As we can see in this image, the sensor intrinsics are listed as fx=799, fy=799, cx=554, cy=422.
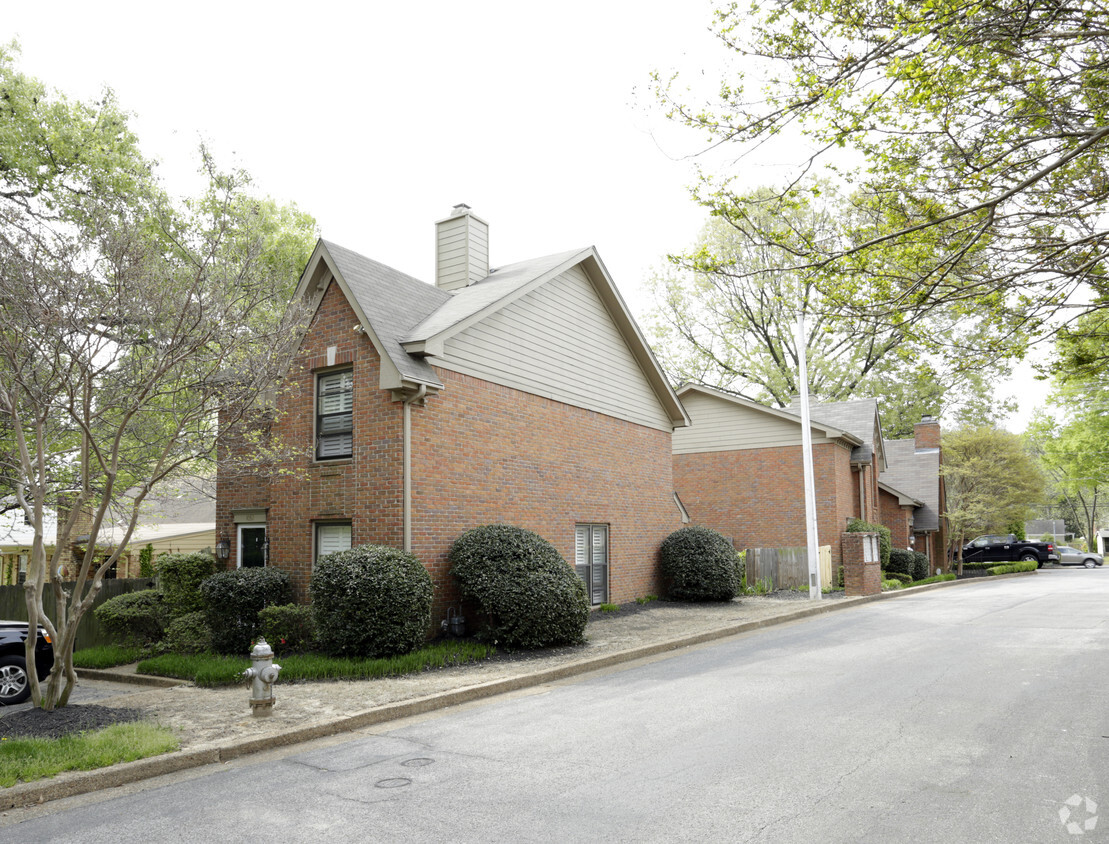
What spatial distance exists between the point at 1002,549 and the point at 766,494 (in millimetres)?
25345

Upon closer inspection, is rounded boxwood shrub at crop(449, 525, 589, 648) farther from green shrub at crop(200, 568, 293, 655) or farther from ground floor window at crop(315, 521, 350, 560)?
green shrub at crop(200, 568, 293, 655)

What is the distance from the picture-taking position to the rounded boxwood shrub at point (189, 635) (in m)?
13.1

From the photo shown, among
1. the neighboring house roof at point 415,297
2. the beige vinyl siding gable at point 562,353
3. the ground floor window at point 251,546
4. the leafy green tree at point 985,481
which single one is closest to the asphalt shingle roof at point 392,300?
the neighboring house roof at point 415,297

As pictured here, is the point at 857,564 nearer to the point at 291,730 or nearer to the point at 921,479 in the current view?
the point at 921,479

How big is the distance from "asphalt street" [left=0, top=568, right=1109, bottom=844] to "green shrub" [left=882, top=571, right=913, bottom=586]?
18.9m

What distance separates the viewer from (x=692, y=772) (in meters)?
6.07

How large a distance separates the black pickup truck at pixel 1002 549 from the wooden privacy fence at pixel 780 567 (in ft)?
83.1

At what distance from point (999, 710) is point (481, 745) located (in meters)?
5.15

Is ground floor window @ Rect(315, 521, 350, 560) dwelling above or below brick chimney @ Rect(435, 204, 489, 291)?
below

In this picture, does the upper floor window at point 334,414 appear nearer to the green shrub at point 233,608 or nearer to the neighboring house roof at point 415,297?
the neighboring house roof at point 415,297

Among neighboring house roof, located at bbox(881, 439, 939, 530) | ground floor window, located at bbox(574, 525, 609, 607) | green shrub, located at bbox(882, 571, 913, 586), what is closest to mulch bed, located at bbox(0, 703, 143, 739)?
ground floor window, located at bbox(574, 525, 609, 607)

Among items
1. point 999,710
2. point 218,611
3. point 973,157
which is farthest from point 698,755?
point 218,611

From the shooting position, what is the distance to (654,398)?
2119cm

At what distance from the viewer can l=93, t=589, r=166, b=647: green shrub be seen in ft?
46.8
